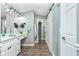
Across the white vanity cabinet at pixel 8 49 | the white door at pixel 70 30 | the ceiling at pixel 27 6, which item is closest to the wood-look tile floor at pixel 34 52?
the white vanity cabinet at pixel 8 49

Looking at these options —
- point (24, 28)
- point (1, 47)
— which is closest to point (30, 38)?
point (24, 28)

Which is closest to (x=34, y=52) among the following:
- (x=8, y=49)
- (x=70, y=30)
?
(x=8, y=49)

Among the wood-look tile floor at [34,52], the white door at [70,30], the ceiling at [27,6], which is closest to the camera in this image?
the white door at [70,30]

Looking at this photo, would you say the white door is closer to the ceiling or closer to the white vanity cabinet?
the ceiling

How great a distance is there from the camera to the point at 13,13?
9.64 feet

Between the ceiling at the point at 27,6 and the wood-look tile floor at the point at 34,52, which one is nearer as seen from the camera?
the ceiling at the point at 27,6

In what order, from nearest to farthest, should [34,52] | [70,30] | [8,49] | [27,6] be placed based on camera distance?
[70,30] < [8,49] < [27,6] < [34,52]

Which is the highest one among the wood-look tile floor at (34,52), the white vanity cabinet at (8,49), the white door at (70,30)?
the white door at (70,30)

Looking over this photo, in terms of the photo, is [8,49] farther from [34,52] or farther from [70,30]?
[34,52]

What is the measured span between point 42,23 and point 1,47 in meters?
4.25

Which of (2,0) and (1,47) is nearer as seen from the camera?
(2,0)

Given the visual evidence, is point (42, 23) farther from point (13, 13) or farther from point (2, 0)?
point (2, 0)

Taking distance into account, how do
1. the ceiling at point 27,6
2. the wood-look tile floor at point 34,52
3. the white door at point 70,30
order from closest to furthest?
the white door at point 70,30 → the ceiling at point 27,6 → the wood-look tile floor at point 34,52

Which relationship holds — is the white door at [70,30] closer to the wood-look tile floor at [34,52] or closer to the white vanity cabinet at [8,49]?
the white vanity cabinet at [8,49]
